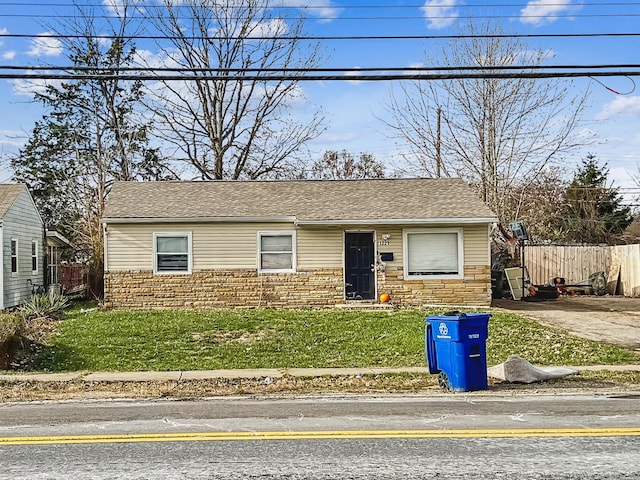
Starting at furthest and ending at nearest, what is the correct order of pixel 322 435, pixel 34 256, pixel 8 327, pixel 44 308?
1. pixel 34 256
2. pixel 44 308
3. pixel 8 327
4. pixel 322 435

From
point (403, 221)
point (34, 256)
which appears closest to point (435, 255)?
point (403, 221)

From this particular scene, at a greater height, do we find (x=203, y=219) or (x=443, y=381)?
(x=203, y=219)

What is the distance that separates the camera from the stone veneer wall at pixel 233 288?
22672 millimetres

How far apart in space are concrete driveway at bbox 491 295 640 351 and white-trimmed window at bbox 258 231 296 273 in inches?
264

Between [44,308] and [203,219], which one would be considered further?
[203,219]

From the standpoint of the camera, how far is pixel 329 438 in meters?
7.57

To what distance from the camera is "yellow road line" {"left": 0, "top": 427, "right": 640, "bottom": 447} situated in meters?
7.57

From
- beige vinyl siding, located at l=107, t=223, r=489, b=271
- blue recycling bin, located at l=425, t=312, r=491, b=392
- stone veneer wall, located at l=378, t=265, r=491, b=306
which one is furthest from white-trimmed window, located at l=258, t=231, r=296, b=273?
blue recycling bin, located at l=425, t=312, r=491, b=392

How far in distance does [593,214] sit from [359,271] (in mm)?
25377

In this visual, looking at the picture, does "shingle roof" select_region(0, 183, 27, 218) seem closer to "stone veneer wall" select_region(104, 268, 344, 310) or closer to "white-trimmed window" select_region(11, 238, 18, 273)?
"white-trimmed window" select_region(11, 238, 18, 273)

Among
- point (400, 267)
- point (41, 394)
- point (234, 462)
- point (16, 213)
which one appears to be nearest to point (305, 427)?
point (234, 462)

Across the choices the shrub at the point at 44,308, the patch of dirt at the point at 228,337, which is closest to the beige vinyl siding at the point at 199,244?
the shrub at the point at 44,308

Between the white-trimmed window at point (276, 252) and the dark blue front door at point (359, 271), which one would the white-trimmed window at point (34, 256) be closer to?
the white-trimmed window at point (276, 252)

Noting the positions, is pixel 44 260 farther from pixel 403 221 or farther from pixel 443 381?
pixel 443 381
